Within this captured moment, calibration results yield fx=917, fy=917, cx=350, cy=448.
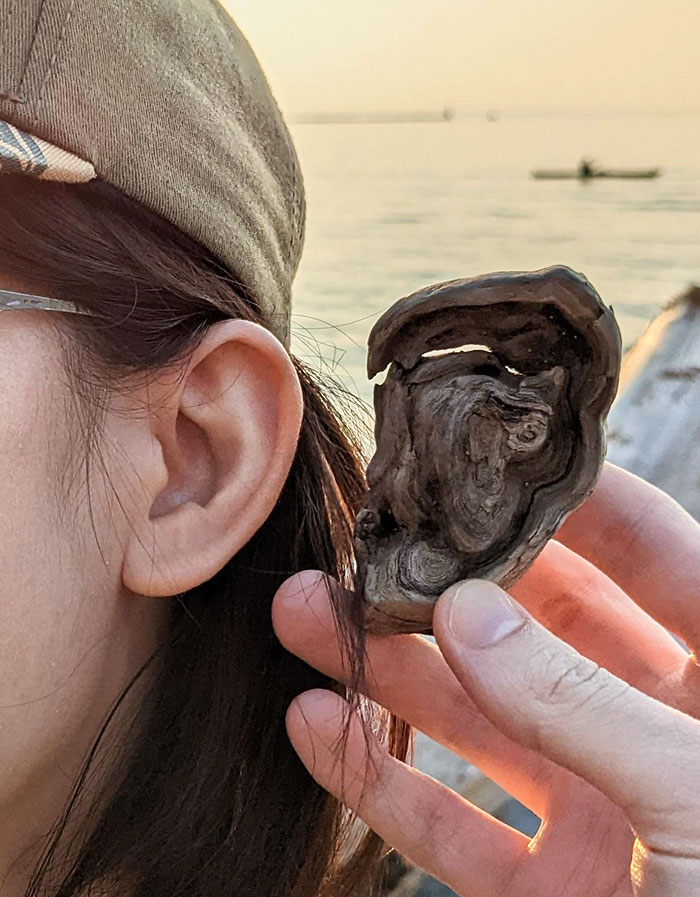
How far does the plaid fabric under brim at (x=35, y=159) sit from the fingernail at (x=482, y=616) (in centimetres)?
53

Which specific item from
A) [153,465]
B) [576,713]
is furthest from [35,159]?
[576,713]

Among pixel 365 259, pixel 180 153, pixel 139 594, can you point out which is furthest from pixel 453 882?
pixel 365 259

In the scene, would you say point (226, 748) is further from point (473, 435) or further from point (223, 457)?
point (473, 435)

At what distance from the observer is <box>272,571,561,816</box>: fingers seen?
1.08 metres

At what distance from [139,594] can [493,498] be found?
0.43 m

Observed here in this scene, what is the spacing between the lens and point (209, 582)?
1184 millimetres

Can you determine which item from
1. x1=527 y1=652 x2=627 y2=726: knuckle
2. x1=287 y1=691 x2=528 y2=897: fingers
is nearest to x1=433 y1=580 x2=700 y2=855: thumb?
x1=527 y1=652 x2=627 y2=726: knuckle

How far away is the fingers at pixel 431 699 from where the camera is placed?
108 centimetres

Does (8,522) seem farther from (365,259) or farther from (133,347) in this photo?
(365,259)

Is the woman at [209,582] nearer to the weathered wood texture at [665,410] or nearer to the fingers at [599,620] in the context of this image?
the fingers at [599,620]

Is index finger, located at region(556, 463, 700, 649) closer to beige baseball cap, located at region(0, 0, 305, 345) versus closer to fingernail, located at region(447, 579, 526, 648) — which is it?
fingernail, located at region(447, 579, 526, 648)

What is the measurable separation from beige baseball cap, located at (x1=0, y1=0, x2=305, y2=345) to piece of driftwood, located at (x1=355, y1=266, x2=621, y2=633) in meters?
0.23

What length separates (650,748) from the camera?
780 millimetres

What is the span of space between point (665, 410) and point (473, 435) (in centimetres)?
153
